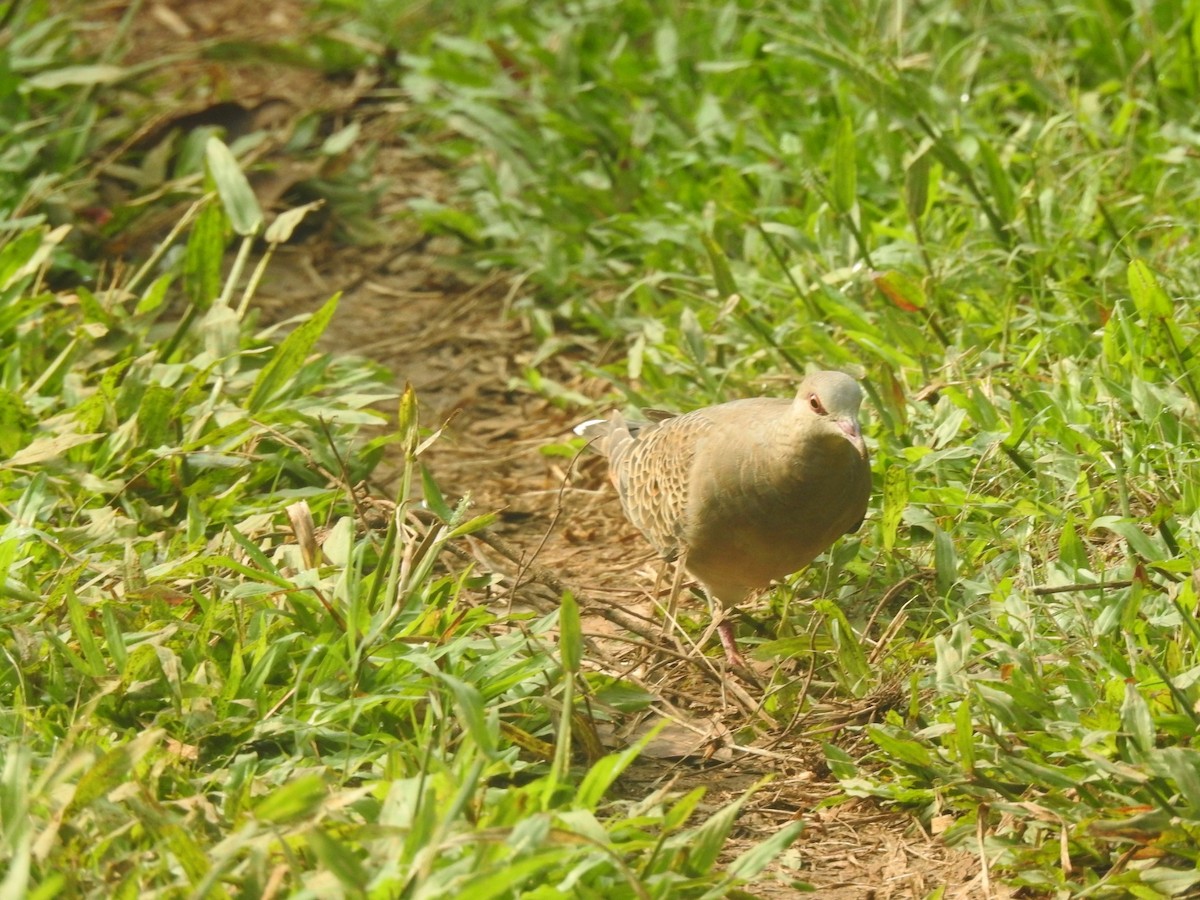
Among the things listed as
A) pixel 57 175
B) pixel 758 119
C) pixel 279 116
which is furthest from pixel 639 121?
pixel 57 175

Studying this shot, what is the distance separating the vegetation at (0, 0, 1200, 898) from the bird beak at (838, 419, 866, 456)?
15.3 inches

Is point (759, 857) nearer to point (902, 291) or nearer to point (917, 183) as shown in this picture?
point (902, 291)

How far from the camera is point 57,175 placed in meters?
5.33

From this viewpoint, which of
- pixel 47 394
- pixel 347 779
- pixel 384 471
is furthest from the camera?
pixel 384 471

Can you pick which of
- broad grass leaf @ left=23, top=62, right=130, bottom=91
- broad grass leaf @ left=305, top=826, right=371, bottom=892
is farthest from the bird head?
broad grass leaf @ left=23, top=62, right=130, bottom=91

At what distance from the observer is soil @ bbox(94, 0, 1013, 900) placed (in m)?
3.05

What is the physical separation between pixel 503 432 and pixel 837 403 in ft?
6.25

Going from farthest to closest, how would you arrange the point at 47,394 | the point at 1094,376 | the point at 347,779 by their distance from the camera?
the point at 47,394, the point at 1094,376, the point at 347,779

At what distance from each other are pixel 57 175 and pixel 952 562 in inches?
140

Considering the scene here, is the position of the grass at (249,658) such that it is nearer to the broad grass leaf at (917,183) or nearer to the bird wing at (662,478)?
the bird wing at (662,478)

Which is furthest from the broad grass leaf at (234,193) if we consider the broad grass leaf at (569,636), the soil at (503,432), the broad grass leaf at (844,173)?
the broad grass leaf at (569,636)

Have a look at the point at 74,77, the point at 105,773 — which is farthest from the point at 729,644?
the point at 74,77

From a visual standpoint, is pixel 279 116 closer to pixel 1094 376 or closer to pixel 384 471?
pixel 384 471

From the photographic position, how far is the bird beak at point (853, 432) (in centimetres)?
326
